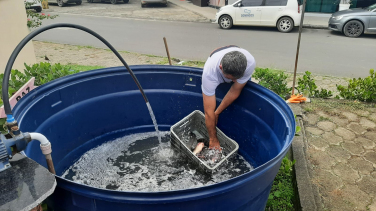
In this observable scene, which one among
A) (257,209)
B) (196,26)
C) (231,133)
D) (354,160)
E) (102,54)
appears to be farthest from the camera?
(196,26)

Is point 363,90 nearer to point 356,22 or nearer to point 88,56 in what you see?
point 356,22

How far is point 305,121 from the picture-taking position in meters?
3.84

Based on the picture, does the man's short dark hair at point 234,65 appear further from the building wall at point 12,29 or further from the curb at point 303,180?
the building wall at point 12,29

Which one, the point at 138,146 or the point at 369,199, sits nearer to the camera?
the point at 369,199

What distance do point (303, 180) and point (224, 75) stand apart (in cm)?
123

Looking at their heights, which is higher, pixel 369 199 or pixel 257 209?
pixel 257 209

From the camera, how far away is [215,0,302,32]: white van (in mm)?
9555

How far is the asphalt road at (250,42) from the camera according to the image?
6.63 meters

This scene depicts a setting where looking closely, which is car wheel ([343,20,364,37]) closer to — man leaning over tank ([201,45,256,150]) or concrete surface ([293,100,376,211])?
concrete surface ([293,100,376,211])

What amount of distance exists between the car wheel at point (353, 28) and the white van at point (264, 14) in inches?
56.4

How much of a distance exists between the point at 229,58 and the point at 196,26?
8984 millimetres

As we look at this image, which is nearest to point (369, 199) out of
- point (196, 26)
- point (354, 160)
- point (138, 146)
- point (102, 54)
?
point (354, 160)

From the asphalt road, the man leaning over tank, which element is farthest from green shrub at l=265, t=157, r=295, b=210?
the asphalt road

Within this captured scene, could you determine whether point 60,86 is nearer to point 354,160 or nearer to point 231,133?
point 231,133
